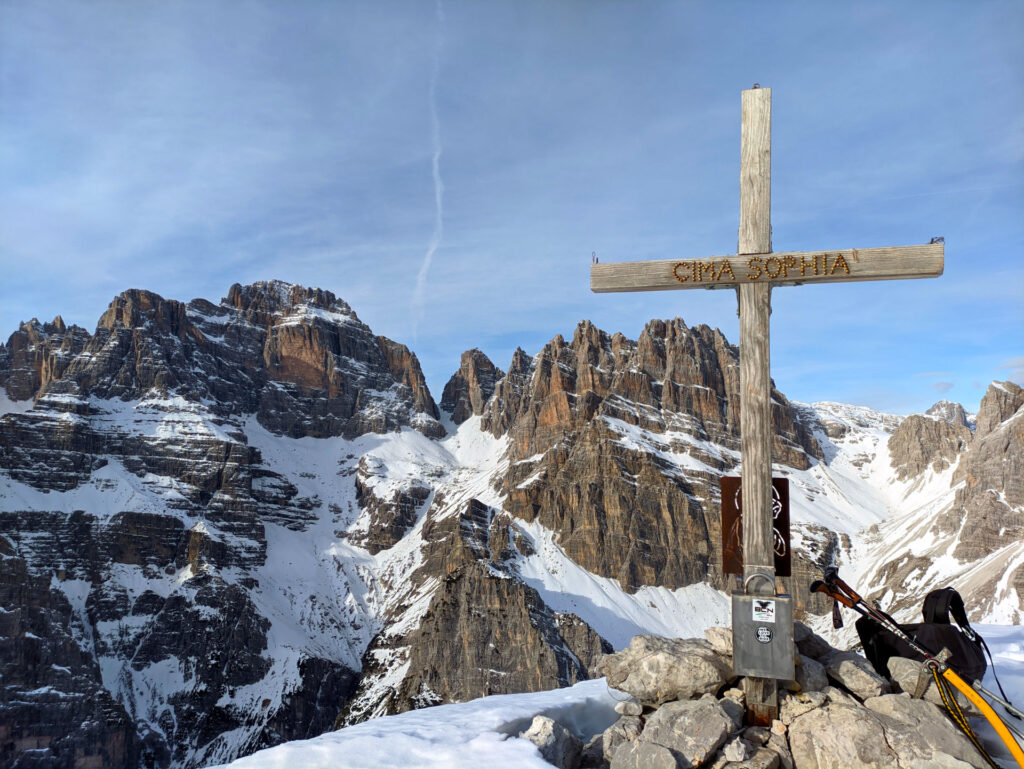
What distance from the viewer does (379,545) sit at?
583 feet

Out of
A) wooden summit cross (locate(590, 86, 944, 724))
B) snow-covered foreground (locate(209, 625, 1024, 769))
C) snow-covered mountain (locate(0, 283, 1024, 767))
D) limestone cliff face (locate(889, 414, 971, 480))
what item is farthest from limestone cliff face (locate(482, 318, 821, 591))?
wooden summit cross (locate(590, 86, 944, 724))

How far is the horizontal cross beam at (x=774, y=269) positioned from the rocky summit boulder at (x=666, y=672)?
4.69m

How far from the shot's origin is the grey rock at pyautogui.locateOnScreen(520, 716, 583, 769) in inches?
322

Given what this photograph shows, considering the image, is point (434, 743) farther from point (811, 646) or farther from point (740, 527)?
point (811, 646)

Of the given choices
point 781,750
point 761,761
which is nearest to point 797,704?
point 781,750

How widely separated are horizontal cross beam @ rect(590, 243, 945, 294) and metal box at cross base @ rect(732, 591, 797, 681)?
3.90 meters

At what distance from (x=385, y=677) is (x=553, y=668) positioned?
110 feet

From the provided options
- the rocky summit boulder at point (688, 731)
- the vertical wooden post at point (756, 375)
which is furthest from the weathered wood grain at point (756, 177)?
the rocky summit boulder at point (688, 731)

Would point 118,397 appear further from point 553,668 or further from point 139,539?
point 553,668

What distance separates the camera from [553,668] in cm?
11656

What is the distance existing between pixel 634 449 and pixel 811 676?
15507 centimetres

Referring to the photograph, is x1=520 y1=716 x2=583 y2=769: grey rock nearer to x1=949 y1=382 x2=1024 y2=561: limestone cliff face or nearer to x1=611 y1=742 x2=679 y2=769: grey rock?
x1=611 y1=742 x2=679 y2=769: grey rock

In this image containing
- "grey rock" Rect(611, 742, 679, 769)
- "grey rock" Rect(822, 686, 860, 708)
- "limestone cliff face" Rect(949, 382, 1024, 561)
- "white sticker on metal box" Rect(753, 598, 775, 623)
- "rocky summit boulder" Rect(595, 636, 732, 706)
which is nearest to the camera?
"grey rock" Rect(611, 742, 679, 769)

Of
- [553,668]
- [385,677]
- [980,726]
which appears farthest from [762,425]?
[385,677]
